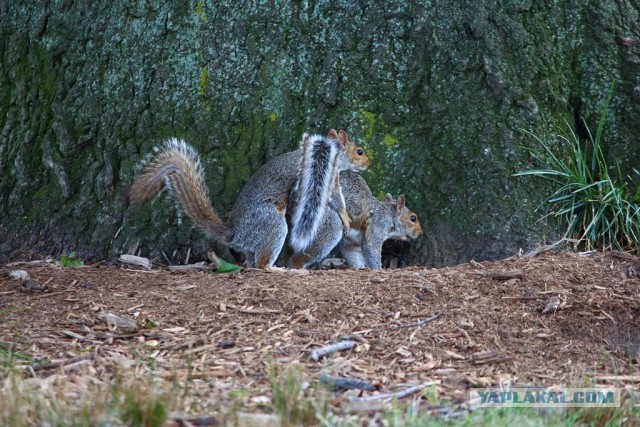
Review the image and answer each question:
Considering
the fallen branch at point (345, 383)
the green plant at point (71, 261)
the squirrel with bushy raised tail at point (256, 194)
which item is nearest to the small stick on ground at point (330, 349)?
the fallen branch at point (345, 383)

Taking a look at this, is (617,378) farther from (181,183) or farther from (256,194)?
(181,183)

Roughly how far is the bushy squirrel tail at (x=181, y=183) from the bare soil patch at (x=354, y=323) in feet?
1.61

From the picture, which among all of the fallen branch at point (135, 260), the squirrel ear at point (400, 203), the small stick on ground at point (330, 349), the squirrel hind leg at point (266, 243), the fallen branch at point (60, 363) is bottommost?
the fallen branch at point (60, 363)

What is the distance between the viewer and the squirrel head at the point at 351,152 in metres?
5.69

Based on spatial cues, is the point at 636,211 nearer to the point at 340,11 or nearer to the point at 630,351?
the point at 630,351

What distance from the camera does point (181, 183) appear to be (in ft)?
18.4

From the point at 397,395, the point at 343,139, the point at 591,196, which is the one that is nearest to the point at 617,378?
the point at 397,395

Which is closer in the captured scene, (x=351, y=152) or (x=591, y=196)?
(x=591, y=196)

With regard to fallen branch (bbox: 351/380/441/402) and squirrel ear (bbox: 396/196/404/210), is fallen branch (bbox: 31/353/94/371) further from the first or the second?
squirrel ear (bbox: 396/196/404/210)

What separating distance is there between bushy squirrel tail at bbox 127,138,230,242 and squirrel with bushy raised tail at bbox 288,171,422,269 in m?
0.70

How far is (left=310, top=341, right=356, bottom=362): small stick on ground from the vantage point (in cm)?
396

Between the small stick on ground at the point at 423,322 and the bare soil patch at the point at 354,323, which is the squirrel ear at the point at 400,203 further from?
the small stick on ground at the point at 423,322

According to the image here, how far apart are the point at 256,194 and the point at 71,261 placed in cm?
127

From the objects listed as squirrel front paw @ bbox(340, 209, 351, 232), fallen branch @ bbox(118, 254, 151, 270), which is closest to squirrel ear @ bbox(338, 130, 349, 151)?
squirrel front paw @ bbox(340, 209, 351, 232)
